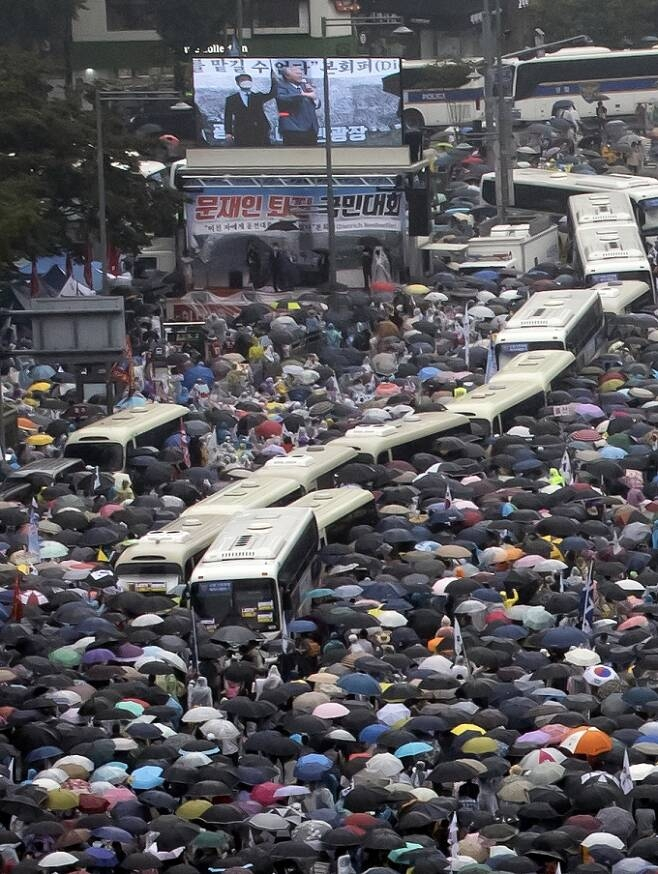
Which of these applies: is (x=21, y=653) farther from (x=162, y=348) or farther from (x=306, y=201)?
(x=306, y=201)

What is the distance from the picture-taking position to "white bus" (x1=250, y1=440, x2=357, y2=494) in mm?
29391

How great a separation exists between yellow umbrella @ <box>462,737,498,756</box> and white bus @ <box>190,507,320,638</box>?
4.97 meters

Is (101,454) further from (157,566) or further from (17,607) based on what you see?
(17,607)

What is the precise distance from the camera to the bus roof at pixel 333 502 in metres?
27.0

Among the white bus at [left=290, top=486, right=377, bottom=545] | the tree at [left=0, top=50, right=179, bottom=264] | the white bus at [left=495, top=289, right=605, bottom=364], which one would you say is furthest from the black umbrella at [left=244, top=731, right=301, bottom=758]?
the tree at [left=0, top=50, right=179, bottom=264]

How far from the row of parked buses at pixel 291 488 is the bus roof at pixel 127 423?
19mm

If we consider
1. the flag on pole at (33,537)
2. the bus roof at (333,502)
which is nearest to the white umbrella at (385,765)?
the bus roof at (333,502)

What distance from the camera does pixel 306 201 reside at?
48.5 metres

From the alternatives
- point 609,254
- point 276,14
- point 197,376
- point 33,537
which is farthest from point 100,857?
point 276,14

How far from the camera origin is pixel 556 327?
122ft

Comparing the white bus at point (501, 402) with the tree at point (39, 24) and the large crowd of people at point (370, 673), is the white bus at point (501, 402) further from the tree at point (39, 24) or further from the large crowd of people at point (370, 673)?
the tree at point (39, 24)

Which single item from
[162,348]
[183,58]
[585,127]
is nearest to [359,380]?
[162,348]

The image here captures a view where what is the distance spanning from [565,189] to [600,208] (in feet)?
20.4

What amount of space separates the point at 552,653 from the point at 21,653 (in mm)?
4981
